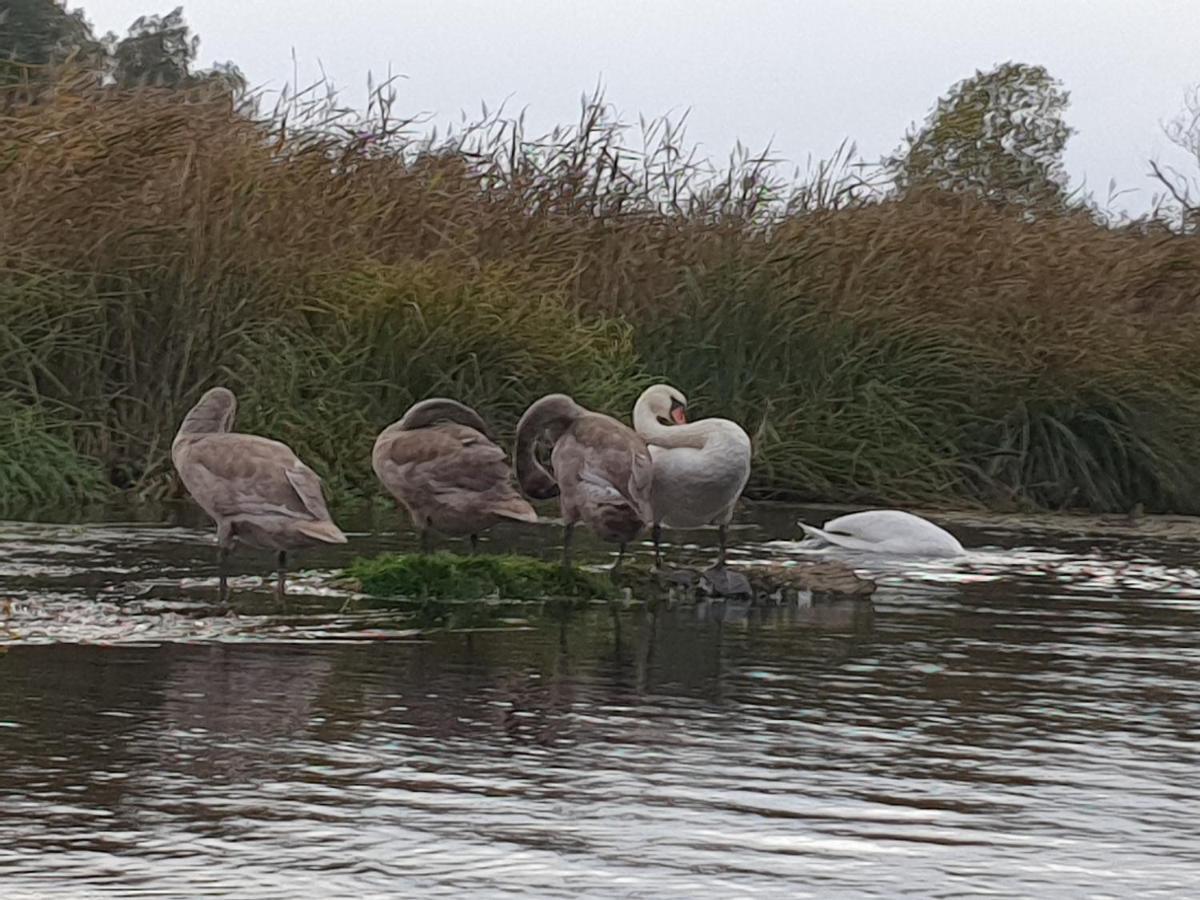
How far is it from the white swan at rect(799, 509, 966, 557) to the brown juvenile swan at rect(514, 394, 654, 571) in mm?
2705

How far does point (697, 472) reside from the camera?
37.3 feet

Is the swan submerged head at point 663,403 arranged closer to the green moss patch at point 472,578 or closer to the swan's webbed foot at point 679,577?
the swan's webbed foot at point 679,577

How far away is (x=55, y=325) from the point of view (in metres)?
16.1

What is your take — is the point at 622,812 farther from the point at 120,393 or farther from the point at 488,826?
the point at 120,393

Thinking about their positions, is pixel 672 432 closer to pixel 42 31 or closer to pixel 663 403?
pixel 663 403

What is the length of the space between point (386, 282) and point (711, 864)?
12.1 meters

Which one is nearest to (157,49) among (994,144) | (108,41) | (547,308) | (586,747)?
(108,41)

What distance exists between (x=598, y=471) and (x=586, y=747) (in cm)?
415

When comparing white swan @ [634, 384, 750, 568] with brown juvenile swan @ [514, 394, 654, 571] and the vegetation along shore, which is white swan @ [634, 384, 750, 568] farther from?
the vegetation along shore

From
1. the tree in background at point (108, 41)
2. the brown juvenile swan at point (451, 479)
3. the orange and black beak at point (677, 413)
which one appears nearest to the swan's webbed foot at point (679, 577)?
the brown juvenile swan at point (451, 479)

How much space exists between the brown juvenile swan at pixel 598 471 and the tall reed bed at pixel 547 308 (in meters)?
4.92

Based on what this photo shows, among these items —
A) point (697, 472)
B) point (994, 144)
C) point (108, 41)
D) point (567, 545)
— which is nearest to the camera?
point (567, 545)

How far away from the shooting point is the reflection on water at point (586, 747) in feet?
17.5

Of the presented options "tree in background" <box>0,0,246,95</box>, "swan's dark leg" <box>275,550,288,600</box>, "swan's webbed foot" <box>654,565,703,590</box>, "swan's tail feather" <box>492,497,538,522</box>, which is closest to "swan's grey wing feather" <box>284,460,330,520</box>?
"swan's dark leg" <box>275,550,288,600</box>
